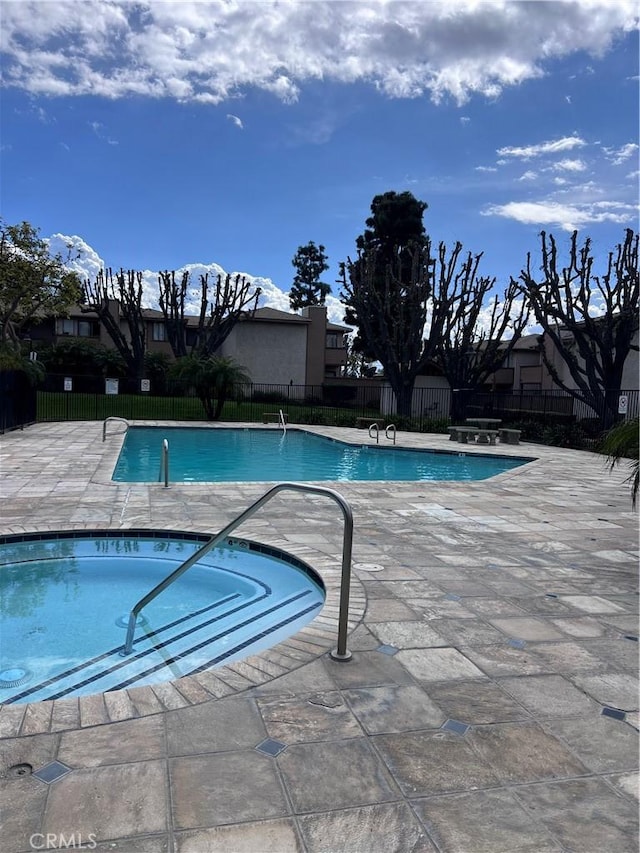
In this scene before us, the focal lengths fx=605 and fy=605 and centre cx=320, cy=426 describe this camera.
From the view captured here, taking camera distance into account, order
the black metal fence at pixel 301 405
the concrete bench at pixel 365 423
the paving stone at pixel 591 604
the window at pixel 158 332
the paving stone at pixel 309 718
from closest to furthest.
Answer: the paving stone at pixel 309 718, the paving stone at pixel 591 604, the black metal fence at pixel 301 405, the concrete bench at pixel 365 423, the window at pixel 158 332

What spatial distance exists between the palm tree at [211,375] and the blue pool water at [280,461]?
2994mm

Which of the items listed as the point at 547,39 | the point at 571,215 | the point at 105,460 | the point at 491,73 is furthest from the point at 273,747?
the point at 571,215

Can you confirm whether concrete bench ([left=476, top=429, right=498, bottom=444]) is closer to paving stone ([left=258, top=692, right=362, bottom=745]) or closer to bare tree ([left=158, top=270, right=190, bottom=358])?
paving stone ([left=258, top=692, right=362, bottom=745])

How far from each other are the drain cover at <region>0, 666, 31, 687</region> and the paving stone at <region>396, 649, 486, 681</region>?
2.19 m

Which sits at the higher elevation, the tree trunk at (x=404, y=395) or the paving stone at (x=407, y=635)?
the tree trunk at (x=404, y=395)

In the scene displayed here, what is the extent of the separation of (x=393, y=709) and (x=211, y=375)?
1932 cm

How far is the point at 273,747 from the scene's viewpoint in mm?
2430

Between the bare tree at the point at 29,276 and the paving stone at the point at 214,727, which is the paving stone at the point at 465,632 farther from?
the bare tree at the point at 29,276

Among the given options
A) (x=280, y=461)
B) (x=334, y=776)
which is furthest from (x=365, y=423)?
(x=334, y=776)

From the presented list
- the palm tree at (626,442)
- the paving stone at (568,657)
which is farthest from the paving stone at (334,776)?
the palm tree at (626,442)

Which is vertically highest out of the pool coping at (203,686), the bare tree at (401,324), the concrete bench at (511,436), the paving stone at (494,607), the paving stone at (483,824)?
A: the bare tree at (401,324)

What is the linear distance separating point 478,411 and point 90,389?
19086 mm

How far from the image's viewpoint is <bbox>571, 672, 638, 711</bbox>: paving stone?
288 cm

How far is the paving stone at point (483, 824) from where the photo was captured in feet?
6.29
